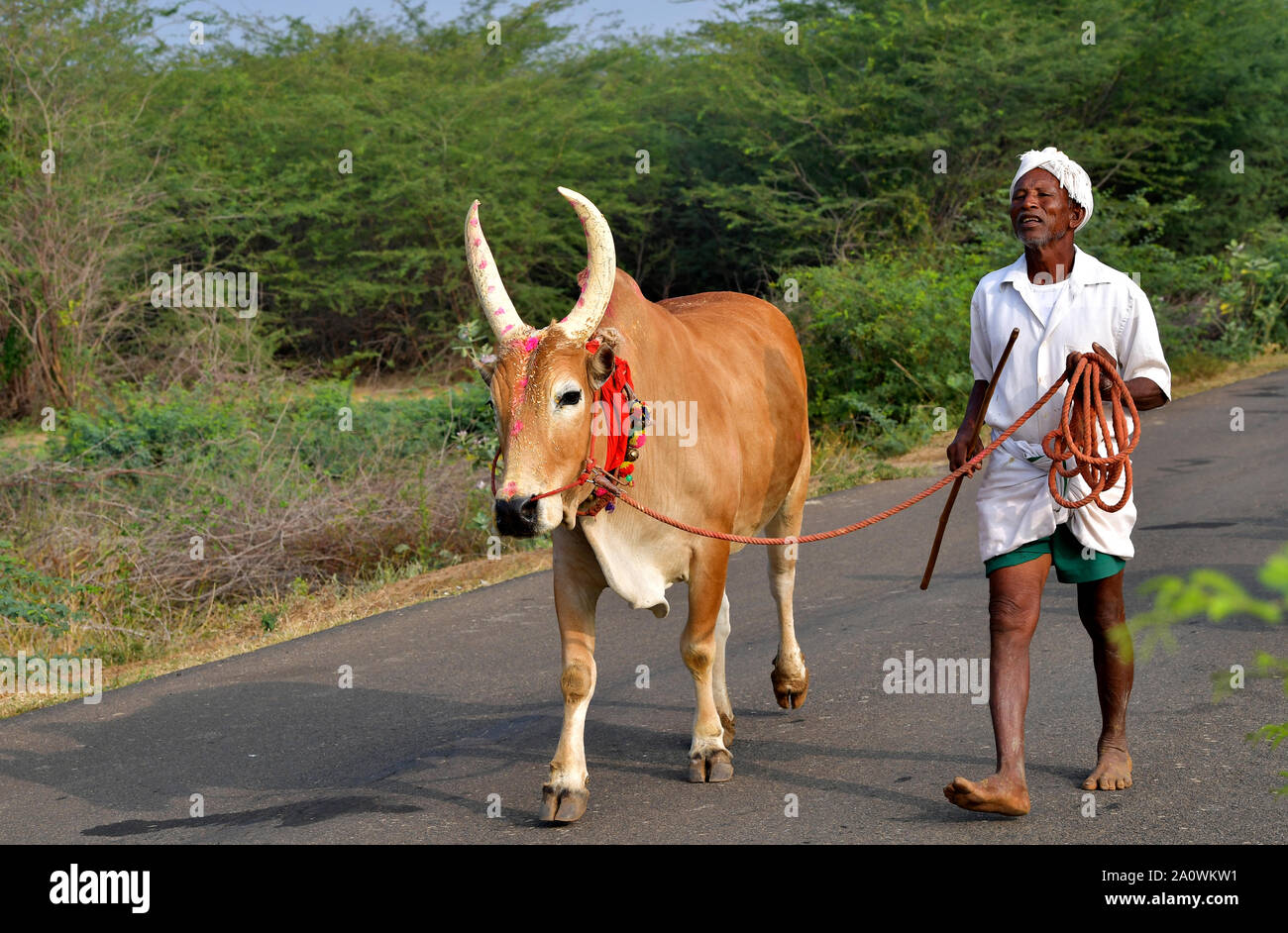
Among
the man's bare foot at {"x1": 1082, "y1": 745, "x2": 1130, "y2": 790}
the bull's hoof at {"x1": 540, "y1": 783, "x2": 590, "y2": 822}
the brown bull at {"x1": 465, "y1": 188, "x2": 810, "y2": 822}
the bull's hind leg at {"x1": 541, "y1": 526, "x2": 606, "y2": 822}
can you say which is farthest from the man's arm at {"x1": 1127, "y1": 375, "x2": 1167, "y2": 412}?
the bull's hoof at {"x1": 540, "y1": 783, "x2": 590, "y2": 822}

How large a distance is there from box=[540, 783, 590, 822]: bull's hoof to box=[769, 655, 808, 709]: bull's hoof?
144 cm

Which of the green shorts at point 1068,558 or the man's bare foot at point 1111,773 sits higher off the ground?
the green shorts at point 1068,558

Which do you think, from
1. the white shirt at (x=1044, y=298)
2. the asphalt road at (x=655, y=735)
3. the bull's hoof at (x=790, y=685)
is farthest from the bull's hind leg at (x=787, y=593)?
the white shirt at (x=1044, y=298)

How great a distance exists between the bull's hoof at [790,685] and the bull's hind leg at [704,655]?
81 centimetres

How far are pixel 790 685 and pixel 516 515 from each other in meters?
2.08

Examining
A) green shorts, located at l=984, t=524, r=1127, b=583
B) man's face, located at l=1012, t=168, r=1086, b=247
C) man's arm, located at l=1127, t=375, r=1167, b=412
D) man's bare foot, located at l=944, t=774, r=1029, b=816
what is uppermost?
man's face, located at l=1012, t=168, r=1086, b=247

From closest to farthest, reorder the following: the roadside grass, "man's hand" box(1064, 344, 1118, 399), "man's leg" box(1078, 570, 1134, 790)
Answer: "man's hand" box(1064, 344, 1118, 399), "man's leg" box(1078, 570, 1134, 790), the roadside grass

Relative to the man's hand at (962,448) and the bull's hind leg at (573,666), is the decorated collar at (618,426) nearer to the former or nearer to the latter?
the bull's hind leg at (573,666)

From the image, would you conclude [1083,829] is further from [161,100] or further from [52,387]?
[161,100]

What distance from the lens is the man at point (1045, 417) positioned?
443 centimetres

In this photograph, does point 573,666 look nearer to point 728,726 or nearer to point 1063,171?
point 728,726

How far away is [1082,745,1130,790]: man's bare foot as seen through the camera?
4641 mm

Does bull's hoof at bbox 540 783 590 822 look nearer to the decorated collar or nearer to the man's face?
the decorated collar

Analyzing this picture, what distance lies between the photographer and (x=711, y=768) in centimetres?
505
